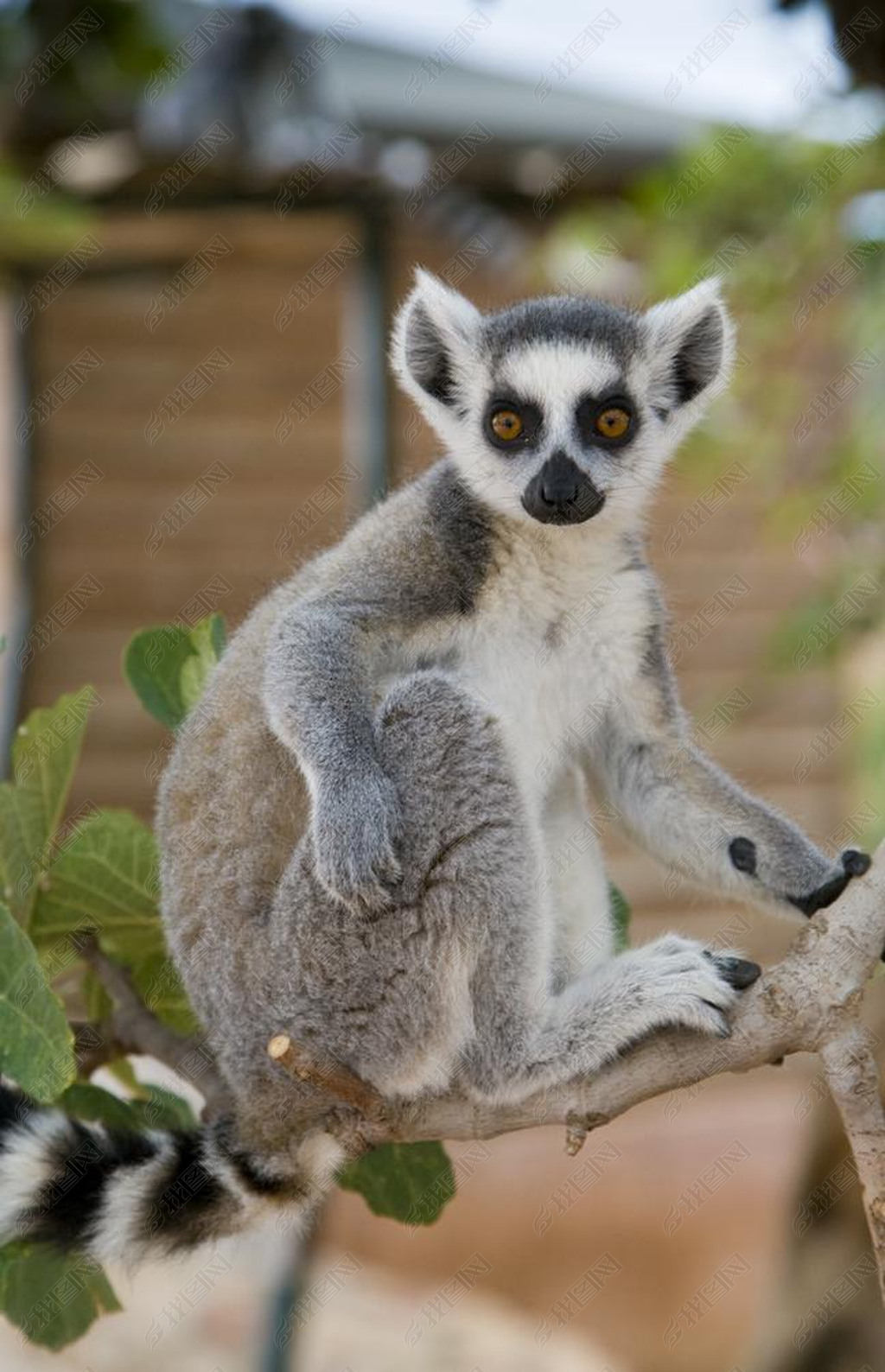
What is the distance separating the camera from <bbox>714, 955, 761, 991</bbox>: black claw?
2357 millimetres

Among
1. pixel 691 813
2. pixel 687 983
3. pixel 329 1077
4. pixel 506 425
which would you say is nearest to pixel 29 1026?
pixel 329 1077

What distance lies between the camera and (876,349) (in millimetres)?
4926

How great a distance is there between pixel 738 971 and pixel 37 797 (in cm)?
116

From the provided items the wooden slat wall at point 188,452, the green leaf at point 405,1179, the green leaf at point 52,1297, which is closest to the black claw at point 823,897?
the green leaf at point 405,1179

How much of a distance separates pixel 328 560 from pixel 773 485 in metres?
2.96

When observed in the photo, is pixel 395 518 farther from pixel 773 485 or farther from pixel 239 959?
pixel 773 485

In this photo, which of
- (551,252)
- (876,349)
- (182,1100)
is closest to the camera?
(182,1100)

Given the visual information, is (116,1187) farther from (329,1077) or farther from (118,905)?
(118,905)

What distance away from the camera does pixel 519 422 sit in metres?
2.93

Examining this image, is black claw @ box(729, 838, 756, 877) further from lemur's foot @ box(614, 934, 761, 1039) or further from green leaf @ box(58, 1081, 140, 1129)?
green leaf @ box(58, 1081, 140, 1129)

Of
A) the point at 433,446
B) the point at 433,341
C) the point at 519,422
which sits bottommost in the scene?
the point at 433,446

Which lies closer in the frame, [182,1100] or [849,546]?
[182,1100]

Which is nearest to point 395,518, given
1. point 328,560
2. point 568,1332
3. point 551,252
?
point 328,560

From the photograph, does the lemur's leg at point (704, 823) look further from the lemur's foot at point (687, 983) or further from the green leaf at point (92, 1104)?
the green leaf at point (92, 1104)
